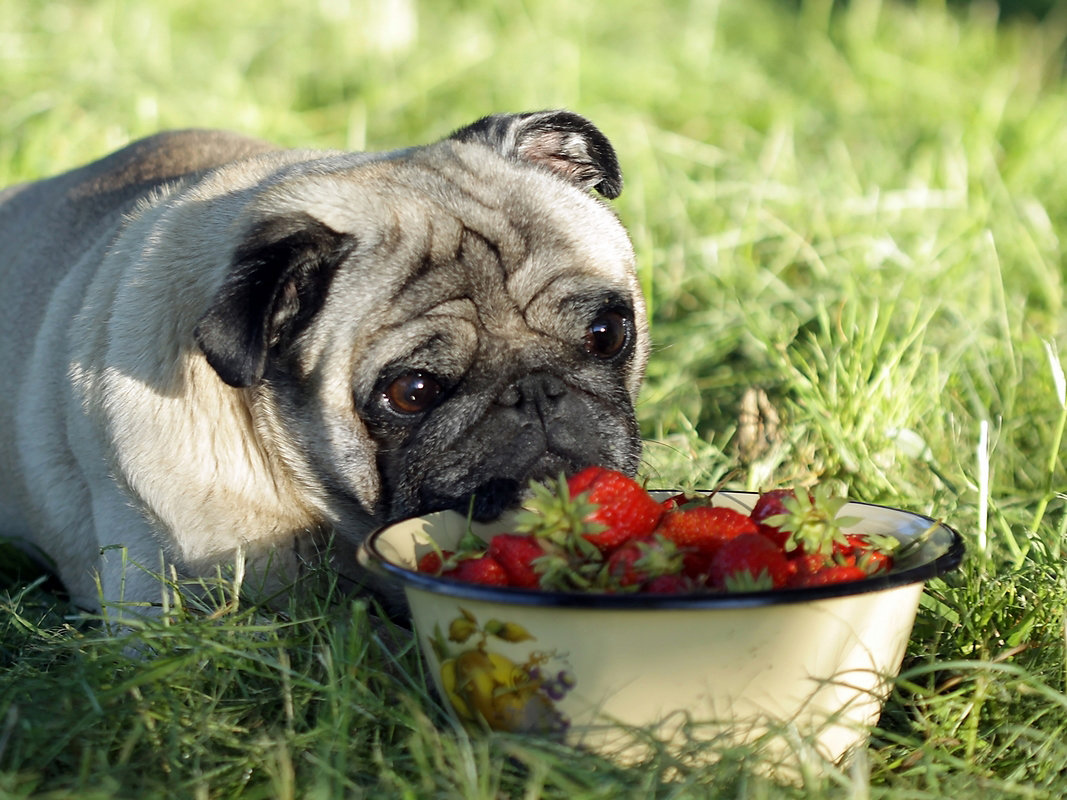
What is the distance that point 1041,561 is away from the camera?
259cm

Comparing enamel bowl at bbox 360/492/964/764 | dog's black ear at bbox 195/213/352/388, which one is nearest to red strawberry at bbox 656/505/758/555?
enamel bowl at bbox 360/492/964/764

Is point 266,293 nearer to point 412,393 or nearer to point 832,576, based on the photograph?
point 412,393

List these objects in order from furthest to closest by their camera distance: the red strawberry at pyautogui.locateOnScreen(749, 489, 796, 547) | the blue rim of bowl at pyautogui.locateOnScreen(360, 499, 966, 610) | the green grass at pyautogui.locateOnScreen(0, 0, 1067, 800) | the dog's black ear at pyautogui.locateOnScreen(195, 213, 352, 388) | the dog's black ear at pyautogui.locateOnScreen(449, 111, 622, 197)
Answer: the dog's black ear at pyautogui.locateOnScreen(449, 111, 622, 197)
the dog's black ear at pyautogui.locateOnScreen(195, 213, 352, 388)
the red strawberry at pyautogui.locateOnScreen(749, 489, 796, 547)
the green grass at pyautogui.locateOnScreen(0, 0, 1067, 800)
the blue rim of bowl at pyautogui.locateOnScreen(360, 499, 966, 610)

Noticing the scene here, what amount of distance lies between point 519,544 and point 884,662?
66cm

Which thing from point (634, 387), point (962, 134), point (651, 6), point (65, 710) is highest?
point (651, 6)

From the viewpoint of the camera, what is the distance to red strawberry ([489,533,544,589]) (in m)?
1.92

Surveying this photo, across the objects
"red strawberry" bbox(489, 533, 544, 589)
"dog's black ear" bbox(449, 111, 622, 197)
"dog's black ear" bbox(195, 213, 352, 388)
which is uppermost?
"dog's black ear" bbox(449, 111, 622, 197)

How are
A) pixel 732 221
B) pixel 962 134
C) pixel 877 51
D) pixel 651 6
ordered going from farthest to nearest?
pixel 651 6, pixel 877 51, pixel 962 134, pixel 732 221

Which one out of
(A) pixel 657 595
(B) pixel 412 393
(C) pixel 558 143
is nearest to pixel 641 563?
(A) pixel 657 595

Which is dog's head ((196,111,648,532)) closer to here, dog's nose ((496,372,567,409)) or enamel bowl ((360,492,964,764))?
dog's nose ((496,372,567,409))

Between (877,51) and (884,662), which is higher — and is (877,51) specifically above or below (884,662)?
above

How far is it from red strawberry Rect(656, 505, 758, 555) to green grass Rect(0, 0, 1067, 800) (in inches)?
15.1

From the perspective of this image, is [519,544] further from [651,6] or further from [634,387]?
[651,6]

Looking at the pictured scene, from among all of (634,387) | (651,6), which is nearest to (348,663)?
(634,387)
